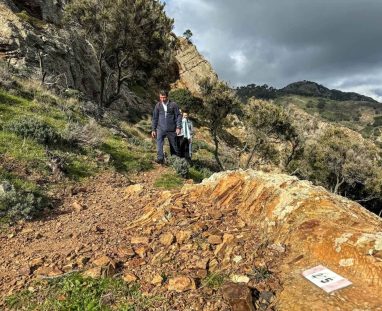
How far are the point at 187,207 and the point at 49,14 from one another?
37.0 m

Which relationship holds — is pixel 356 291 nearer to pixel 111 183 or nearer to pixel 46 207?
pixel 46 207

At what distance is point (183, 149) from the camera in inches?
621

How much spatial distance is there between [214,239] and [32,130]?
322 inches

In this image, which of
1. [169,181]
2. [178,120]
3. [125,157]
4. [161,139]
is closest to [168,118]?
[178,120]

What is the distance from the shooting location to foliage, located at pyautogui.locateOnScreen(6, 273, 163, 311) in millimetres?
4680

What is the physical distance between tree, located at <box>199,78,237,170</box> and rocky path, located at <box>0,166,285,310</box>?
21.2 metres

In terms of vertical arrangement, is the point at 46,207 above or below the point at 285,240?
below

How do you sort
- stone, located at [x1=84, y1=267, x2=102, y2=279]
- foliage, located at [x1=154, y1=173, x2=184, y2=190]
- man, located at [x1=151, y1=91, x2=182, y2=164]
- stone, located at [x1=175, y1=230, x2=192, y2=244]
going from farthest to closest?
man, located at [x1=151, y1=91, x2=182, y2=164] < foliage, located at [x1=154, y1=173, x2=184, y2=190] < stone, located at [x1=175, y1=230, x2=192, y2=244] < stone, located at [x1=84, y1=267, x2=102, y2=279]

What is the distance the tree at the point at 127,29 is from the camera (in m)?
27.5

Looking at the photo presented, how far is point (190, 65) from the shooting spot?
72.2m

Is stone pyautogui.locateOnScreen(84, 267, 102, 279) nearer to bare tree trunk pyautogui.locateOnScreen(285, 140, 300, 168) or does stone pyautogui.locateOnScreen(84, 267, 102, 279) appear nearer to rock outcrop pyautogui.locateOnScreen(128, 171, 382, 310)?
rock outcrop pyautogui.locateOnScreen(128, 171, 382, 310)

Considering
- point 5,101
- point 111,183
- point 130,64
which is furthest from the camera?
point 130,64

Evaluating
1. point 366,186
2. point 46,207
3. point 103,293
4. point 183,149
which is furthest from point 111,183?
point 366,186

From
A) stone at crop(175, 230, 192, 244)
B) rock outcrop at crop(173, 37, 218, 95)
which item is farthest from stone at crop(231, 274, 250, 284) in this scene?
rock outcrop at crop(173, 37, 218, 95)
